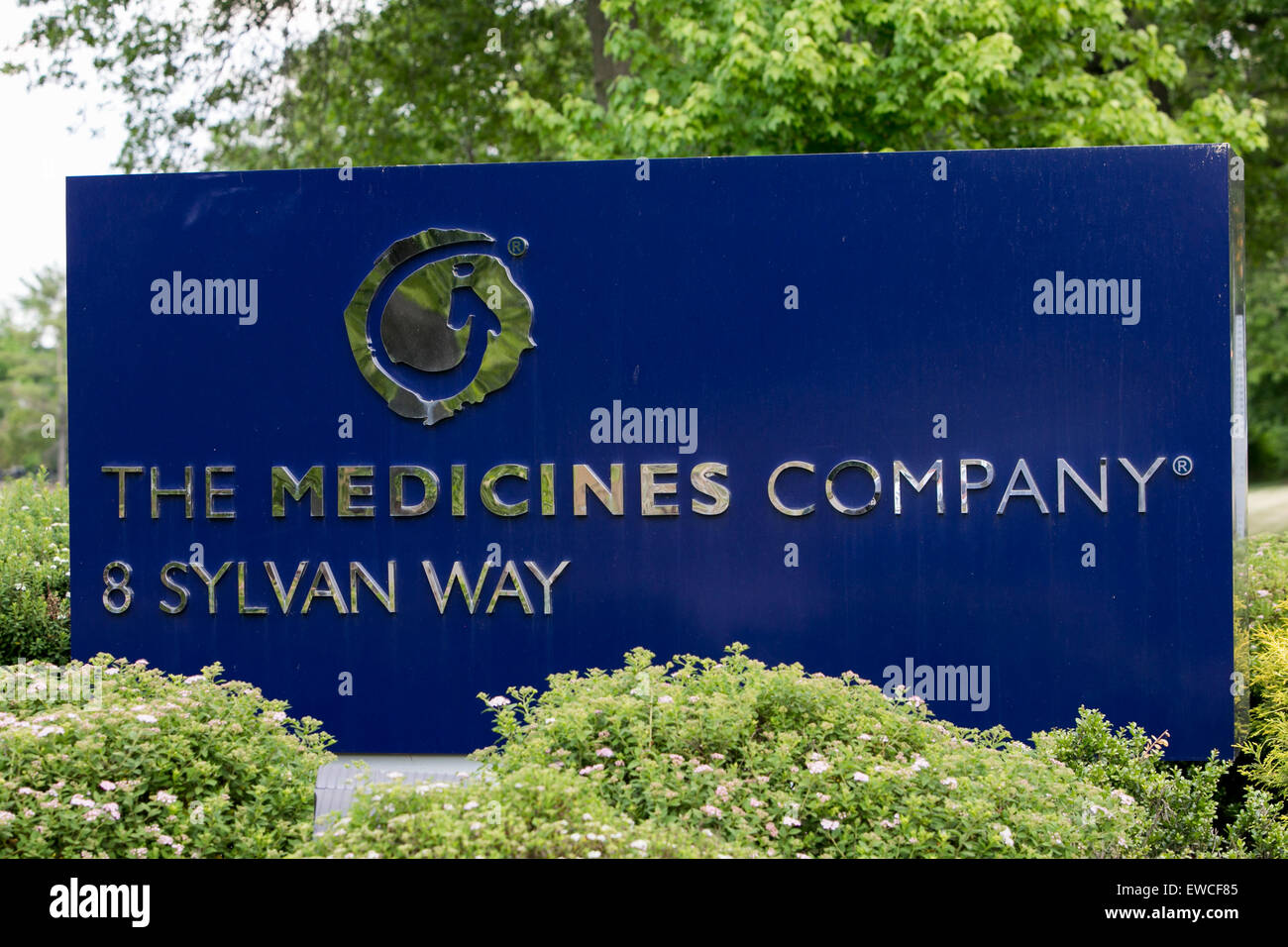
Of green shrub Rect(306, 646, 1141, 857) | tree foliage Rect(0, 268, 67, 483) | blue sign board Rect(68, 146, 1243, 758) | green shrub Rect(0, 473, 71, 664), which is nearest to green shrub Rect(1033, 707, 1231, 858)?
green shrub Rect(306, 646, 1141, 857)

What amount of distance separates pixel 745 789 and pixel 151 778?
2012mm


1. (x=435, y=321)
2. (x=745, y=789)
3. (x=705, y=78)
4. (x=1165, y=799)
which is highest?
(x=705, y=78)

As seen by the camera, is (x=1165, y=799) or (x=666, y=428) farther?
(x=666, y=428)

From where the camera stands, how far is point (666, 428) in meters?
5.74

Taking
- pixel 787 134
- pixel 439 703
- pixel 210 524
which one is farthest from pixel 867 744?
pixel 787 134

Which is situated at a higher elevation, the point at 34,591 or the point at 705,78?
the point at 705,78

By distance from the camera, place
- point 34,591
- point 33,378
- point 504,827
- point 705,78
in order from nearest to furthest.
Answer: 1. point 504,827
2. point 34,591
3. point 705,78
4. point 33,378

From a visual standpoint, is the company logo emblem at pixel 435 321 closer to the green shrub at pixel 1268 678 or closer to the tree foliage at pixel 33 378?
the green shrub at pixel 1268 678

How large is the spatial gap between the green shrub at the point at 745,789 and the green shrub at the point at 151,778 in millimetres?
497

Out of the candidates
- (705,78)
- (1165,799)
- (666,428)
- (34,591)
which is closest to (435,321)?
(666,428)

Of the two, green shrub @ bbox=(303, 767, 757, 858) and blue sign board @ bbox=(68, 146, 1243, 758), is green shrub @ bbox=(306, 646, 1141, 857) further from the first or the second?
blue sign board @ bbox=(68, 146, 1243, 758)

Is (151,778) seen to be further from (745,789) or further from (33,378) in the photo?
(33,378)

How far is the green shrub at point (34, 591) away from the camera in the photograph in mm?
6863

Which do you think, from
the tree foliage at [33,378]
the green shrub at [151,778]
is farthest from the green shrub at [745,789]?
the tree foliage at [33,378]
